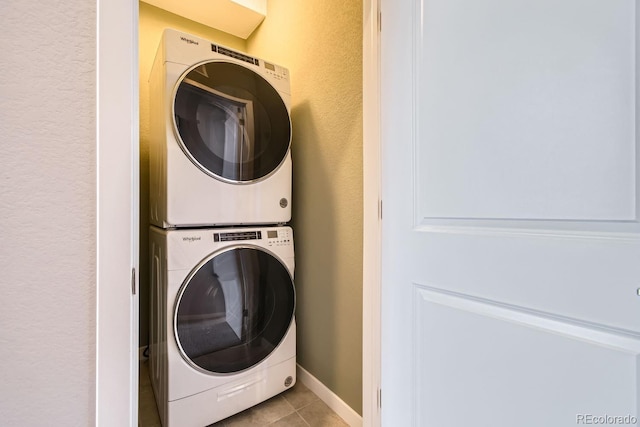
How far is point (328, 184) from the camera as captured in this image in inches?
54.9

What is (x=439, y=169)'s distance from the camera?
2.59ft

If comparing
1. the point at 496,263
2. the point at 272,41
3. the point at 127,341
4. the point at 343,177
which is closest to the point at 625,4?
the point at 496,263

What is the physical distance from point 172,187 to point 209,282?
1.48 feet

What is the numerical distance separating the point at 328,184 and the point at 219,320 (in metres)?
0.85

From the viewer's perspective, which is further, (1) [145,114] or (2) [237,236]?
(1) [145,114]

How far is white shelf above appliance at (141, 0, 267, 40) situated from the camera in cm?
182

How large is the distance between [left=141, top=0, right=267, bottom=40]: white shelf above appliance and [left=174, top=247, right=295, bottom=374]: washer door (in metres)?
1.76

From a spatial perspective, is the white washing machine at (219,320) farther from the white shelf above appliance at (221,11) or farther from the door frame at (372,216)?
the white shelf above appliance at (221,11)

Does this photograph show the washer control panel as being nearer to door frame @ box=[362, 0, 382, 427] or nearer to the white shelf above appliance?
door frame @ box=[362, 0, 382, 427]

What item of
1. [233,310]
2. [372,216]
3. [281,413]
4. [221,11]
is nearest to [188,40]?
[221,11]

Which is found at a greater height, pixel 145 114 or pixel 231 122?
pixel 145 114

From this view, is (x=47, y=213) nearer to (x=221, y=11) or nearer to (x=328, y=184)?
(x=328, y=184)

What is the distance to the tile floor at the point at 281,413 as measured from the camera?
1.24m

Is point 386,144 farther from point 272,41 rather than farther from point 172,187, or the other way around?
point 272,41
